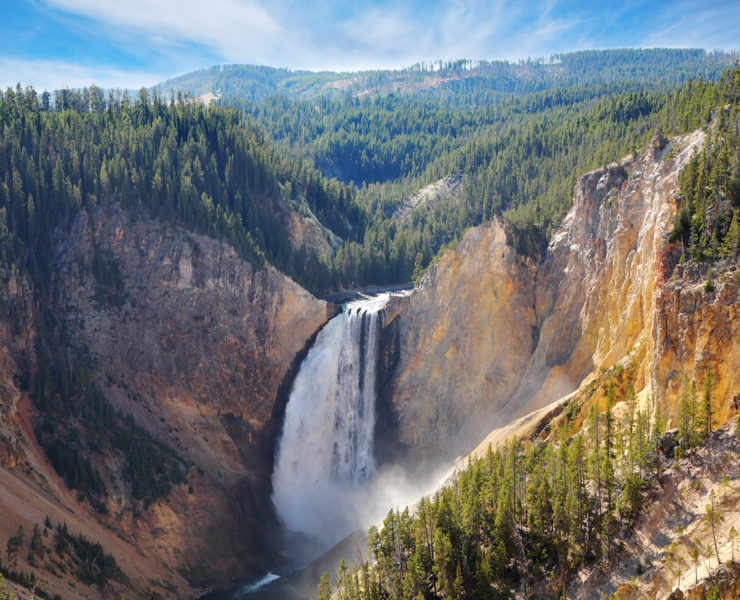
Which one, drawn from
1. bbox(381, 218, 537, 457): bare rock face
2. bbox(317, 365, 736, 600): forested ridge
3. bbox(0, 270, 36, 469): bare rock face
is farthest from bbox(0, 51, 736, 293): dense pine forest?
bbox(317, 365, 736, 600): forested ridge

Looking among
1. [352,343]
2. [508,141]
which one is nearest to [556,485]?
[352,343]

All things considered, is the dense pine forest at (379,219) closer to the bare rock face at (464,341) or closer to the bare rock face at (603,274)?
the bare rock face at (603,274)

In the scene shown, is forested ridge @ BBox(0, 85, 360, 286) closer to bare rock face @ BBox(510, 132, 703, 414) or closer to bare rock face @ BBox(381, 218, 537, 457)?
bare rock face @ BBox(381, 218, 537, 457)

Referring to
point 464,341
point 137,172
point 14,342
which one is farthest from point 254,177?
point 464,341

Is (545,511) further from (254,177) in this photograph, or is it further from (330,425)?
(254,177)

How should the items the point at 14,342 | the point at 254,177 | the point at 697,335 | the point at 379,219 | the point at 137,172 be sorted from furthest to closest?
the point at 379,219
the point at 254,177
the point at 137,172
the point at 14,342
the point at 697,335
